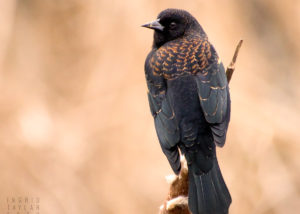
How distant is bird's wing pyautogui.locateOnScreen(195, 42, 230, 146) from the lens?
3.31m

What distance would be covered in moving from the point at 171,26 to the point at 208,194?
3.92 feet

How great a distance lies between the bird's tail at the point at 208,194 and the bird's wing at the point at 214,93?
20cm

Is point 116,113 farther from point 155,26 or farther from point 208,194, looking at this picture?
point 208,194

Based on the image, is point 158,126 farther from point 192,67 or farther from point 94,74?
point 94,74

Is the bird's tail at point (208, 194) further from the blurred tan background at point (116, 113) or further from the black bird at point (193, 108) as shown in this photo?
the blurred tan background at point (116, 113)

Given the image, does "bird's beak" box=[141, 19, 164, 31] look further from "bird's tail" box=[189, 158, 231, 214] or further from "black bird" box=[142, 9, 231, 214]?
"bird's tail" box=[189, 158, 231, 214]

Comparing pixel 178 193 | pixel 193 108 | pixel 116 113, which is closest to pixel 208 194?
pixel 178 193

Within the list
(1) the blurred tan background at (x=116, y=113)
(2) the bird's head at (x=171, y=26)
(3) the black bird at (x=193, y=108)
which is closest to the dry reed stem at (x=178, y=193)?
(3) the black bird at (x=193, y=108)

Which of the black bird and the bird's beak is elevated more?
the bird's beak

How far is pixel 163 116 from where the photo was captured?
3432 millimetres

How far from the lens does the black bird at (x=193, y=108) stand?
322 centimetres

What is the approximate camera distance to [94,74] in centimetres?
462

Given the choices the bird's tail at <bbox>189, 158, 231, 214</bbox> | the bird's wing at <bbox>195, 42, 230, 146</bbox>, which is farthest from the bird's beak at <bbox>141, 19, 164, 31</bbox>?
the bird's tail at <bbox>189, 158, 231, 214</bbox>

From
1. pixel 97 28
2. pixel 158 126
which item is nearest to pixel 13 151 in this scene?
pixel 97 28
